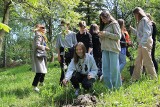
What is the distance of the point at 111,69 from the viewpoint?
6762mm

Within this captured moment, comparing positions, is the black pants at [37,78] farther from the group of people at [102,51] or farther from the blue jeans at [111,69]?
the blue jeans at [111,69]

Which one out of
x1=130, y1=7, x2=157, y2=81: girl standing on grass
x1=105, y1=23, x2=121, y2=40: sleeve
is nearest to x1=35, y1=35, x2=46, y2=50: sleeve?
x1=105, y1=23, x2=121, y2=40: sleeve

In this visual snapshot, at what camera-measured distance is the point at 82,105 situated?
5.59 meters

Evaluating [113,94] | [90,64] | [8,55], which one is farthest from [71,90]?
[8,55]

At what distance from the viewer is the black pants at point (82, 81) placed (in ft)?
21.6

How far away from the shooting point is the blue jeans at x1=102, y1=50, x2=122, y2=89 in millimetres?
6734

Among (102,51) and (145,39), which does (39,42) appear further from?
(145,39)

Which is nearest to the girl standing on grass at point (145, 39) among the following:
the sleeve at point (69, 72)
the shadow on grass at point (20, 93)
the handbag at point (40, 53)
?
the sleeve at point (69, 72)

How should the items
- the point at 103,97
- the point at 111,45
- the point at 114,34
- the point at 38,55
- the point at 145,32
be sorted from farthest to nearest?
1. the point at 38,55
2. the point at 145,32
3. the point at 111,45
4. the point at 114,34
5. the point at 103,97

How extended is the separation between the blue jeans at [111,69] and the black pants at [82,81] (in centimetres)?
43

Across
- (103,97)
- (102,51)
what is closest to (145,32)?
(102,51)

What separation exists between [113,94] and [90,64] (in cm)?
105

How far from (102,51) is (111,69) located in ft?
1.60

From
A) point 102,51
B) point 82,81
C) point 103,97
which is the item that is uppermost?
point 102,51
